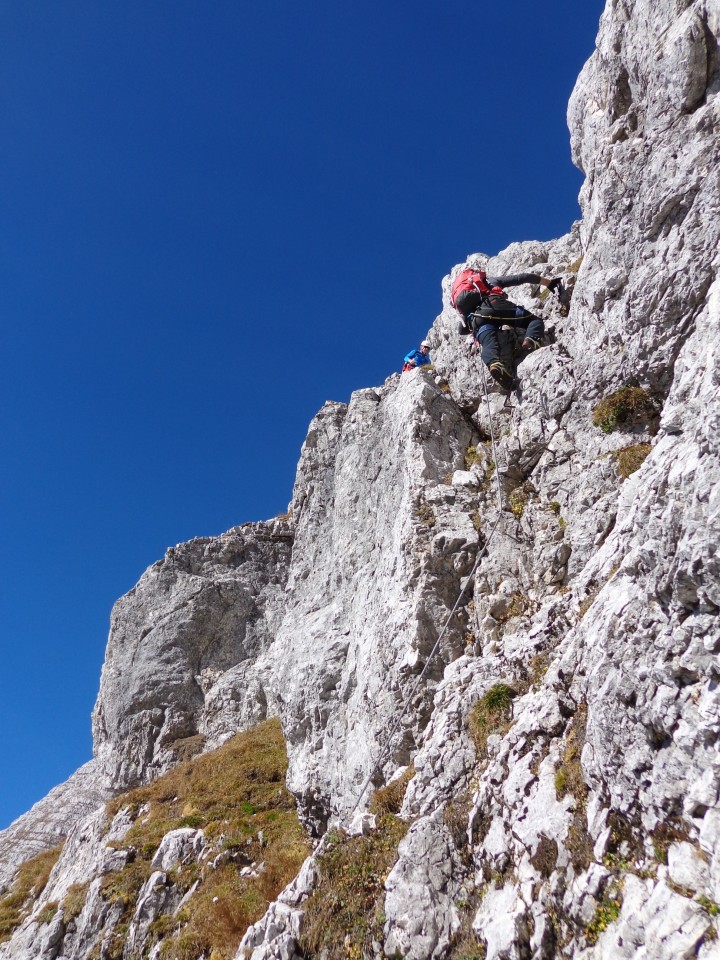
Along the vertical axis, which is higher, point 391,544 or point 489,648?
point 391,544

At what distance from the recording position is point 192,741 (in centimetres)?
2844

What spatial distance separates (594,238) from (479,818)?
1305 centimetres

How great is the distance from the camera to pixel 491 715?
11.1m

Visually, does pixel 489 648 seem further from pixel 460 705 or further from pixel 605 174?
pixel 605 174

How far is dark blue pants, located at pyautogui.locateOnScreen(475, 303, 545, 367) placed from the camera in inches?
701

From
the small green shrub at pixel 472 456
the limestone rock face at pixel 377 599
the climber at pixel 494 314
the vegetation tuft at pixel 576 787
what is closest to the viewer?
the vegetation tuft at pixel 576 787

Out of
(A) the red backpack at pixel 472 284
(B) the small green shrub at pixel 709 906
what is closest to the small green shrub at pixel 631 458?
(A) the red backpack at pixel 472 284

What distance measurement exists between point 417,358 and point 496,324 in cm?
548

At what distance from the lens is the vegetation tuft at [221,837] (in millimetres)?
14444

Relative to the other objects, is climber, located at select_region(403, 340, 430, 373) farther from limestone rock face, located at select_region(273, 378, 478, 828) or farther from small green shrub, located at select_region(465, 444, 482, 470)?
small green shrub, located at select_region(465, 444, 482, 470)

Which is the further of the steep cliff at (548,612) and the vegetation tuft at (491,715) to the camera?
the vegetation tuft at (491,715)

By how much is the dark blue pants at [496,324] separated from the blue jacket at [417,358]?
5.14 meters

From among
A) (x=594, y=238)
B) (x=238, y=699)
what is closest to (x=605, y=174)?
(x=594, y=238)

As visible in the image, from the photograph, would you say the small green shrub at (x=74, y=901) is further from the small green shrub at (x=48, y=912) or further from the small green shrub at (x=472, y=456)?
the small green shrub at (x=472, y=456)
